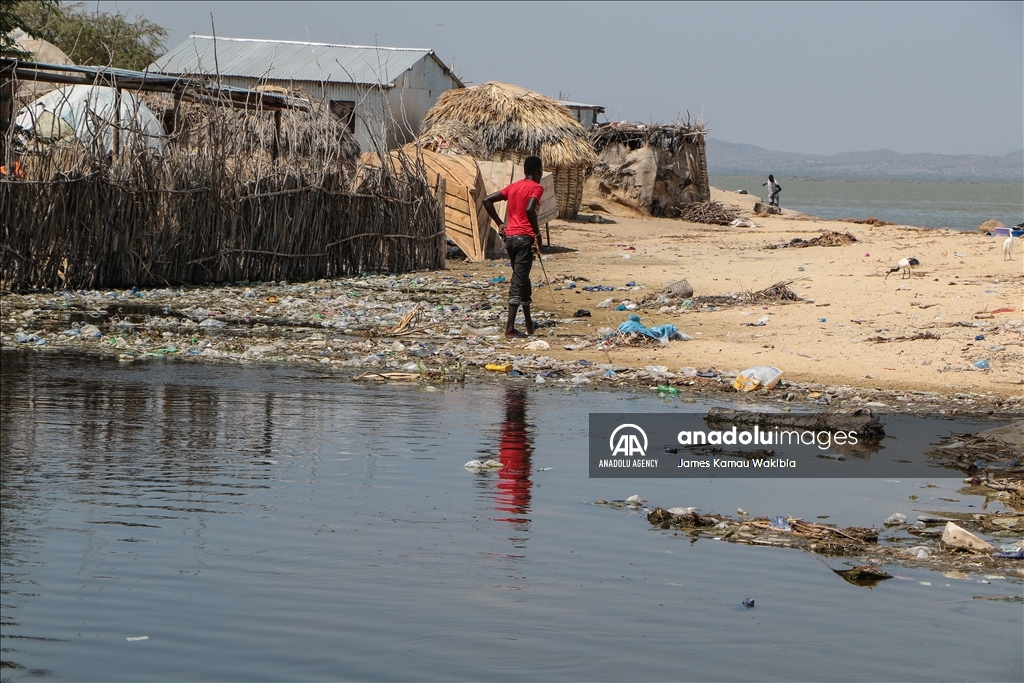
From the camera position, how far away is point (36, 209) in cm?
1105

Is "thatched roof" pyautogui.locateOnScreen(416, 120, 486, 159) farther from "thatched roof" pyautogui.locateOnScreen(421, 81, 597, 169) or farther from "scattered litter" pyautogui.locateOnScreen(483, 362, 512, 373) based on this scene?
"scattered litter" pyautogui.locateOnScreen(483, 362, 512, 373)

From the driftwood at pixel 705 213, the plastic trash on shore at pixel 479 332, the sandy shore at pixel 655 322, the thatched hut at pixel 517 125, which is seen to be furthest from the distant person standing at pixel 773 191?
the plastic trash on shore at pixel 479 332

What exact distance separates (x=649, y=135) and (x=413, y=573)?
69.2 feet

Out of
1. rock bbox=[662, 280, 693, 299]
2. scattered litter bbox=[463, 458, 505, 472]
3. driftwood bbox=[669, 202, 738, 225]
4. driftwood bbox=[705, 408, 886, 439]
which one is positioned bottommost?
scattered litter bbox=[463, 458, 505, 472]

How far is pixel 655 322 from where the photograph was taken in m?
10.1

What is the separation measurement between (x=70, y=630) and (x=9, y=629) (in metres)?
0.17

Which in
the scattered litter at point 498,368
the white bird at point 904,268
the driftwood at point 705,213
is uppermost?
the driftwood at point 705,213

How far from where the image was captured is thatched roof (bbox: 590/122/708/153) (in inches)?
943

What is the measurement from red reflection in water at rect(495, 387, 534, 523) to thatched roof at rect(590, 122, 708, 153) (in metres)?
17.7

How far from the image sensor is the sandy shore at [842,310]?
26.4ft

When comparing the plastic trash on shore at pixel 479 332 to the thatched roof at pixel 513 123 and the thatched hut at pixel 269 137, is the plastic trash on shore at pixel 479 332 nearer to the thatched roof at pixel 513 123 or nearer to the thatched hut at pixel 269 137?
the thatched hut at pixel 269 137

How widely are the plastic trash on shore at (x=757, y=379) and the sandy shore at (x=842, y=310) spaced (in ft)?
1.05

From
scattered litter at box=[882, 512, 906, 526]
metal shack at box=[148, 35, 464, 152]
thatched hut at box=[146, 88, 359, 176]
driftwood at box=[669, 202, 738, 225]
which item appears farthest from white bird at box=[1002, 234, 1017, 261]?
metal shack at box=[148, 35, 464, 152]

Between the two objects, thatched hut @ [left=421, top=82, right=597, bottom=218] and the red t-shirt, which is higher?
thatched hut @ [left=421, top=82, right=597, bottom=218]
